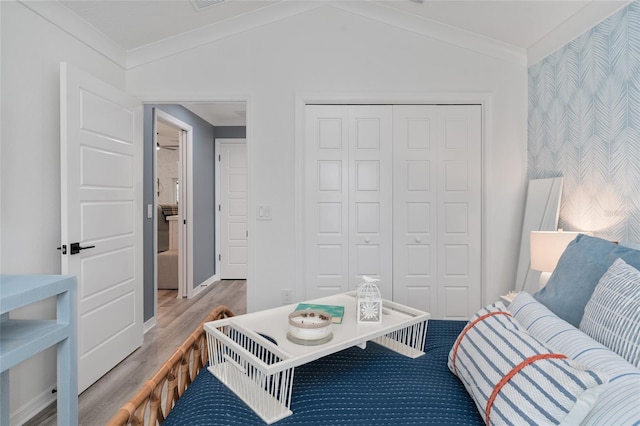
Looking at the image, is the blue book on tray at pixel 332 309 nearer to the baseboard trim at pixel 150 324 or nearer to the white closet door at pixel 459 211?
the white closet door at pixel 459 211

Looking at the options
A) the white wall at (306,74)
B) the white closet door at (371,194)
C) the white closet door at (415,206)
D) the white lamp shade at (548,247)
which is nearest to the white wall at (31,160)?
the white wall at (306,74)

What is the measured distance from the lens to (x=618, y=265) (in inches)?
49.2

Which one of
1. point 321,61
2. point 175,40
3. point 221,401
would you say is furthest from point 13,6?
point 221,401

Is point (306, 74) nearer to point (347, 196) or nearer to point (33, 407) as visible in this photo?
point (347, 196)

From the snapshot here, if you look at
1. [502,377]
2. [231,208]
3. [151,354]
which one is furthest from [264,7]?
[231,208]

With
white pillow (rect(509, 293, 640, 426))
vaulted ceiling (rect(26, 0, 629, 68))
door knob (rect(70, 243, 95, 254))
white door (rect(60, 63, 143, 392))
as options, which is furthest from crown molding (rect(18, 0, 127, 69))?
white pillow (rect(509, 293, 640, 426))

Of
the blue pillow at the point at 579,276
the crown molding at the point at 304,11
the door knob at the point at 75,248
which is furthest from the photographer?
the crown molding at the point at 304,11

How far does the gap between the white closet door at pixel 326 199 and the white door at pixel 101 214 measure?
1.42 meters

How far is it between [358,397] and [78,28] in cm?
284

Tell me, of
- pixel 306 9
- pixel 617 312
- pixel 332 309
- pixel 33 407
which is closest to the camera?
pixel 617 312

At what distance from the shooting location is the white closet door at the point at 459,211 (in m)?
3.17

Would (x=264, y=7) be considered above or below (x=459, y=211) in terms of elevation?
above

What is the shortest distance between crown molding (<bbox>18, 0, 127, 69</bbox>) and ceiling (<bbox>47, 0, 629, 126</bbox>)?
0.07ft

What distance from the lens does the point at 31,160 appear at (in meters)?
2.13
